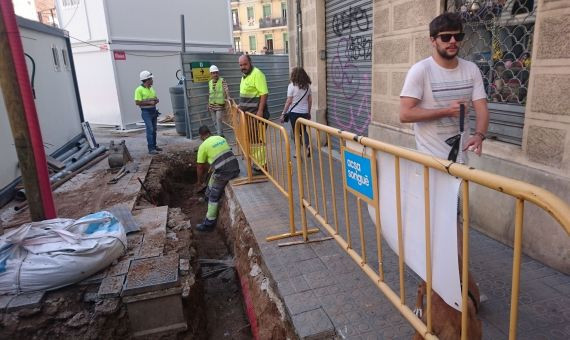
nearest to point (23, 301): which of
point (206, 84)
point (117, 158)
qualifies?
point (117, 158)

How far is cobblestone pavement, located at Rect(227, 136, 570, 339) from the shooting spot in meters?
2.38

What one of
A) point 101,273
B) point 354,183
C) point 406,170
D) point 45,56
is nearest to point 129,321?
point 101,273

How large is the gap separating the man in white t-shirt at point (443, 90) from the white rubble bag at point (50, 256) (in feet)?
9.59

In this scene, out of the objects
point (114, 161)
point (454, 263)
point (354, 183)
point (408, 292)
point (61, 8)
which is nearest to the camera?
point (454, 263)

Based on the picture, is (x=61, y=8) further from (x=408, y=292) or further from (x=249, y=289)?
(x=408, y=292)

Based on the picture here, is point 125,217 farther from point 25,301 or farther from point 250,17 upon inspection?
point 250,17

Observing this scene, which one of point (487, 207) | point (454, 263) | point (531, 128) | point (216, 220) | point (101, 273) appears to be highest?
point (531, 128)

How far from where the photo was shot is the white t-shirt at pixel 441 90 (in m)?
2.43

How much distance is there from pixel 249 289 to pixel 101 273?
1.41 meters

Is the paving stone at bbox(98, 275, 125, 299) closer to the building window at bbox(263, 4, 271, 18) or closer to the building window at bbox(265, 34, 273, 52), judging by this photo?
the building window at bbox(265, 34, 273, 52)

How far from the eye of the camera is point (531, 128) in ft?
10.3

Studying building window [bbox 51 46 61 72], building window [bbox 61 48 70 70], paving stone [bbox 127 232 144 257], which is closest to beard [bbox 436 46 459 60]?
paving stone [bbox 127 232 144 257]

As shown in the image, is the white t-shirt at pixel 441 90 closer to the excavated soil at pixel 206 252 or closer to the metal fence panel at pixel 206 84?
the excavated soil at pixel 206 252

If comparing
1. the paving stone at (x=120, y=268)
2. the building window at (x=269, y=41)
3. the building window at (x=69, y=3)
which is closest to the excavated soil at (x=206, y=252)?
the paving stone at (x=120, y=268)
